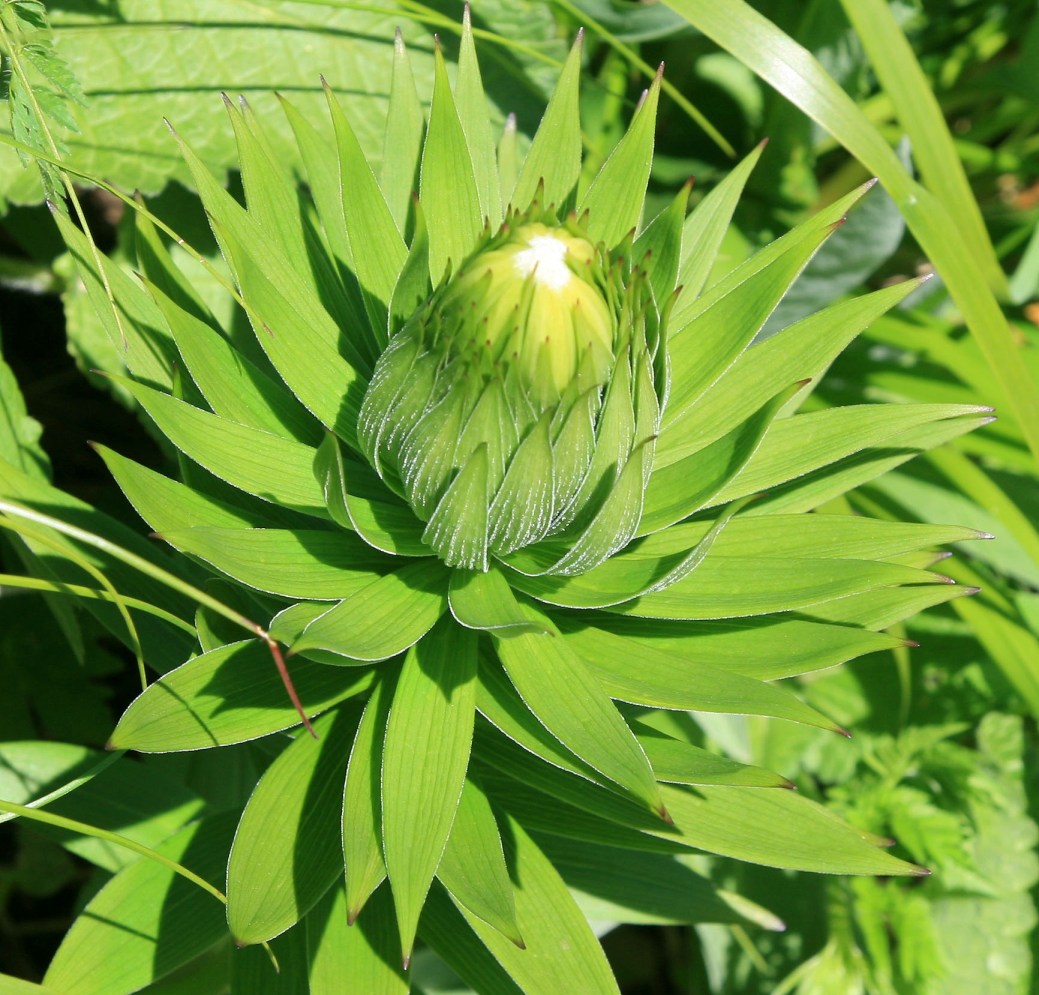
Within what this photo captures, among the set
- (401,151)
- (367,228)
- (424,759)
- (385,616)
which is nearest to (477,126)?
(401,151)

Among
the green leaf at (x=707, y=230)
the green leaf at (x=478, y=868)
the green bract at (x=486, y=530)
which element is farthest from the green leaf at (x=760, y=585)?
the green leaf at (x=707, y=230)

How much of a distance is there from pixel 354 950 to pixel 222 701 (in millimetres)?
280

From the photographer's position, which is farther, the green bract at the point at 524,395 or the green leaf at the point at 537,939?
the green leaf at the point at 537,939

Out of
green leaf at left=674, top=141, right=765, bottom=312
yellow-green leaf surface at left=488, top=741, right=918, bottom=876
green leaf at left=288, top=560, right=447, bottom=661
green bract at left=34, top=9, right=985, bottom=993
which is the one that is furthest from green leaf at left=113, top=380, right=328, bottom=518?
green leaf at left=674, top=141, right=765, bottom=312

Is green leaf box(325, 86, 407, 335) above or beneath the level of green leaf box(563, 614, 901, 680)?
above

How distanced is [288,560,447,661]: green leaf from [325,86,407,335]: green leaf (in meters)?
0.28

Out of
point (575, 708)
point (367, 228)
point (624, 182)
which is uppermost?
point (624, 182)

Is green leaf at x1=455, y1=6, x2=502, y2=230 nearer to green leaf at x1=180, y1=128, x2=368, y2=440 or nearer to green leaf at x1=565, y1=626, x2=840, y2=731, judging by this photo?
green leaf at x1=180, y1=128, x2=368, y2=440

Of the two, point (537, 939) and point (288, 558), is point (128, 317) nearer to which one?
point (288, 558)

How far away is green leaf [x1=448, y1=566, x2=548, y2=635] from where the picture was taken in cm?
88

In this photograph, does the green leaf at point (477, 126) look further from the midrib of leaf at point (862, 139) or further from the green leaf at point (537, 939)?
the green leaf at point (537, 939)

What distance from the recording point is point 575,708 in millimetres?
888

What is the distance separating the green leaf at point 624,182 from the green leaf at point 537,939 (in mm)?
647

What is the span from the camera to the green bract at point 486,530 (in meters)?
0.87
